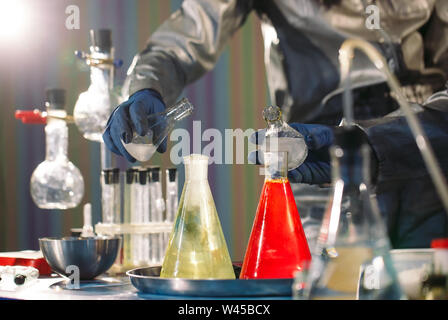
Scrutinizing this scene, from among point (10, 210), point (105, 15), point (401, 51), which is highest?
point (105, 15)

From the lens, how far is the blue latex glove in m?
0.89

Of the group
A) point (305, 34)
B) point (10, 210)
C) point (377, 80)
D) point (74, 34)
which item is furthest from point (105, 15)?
point (377, 80)

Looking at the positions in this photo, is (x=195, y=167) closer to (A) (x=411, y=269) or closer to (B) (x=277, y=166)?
(B) (x=277, y=166)

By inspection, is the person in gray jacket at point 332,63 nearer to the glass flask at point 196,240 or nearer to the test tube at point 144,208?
the test tube at point 144,208

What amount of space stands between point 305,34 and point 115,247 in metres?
1.01

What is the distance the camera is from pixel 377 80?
164cm

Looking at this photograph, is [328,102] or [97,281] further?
[328,102]

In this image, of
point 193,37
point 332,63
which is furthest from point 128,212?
point 332,63

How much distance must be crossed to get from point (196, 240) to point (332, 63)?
1.09 metres

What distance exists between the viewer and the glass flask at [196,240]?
0.78 meters

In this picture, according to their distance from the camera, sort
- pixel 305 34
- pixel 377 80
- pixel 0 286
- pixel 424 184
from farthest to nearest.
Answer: pixel 305 34, pixel 377 80, pixel 424 184, pixel 0 286

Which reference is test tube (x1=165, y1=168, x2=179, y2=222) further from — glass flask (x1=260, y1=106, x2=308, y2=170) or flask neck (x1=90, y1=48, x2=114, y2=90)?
glass flask (x1=260, y1=106, x2=308, y2=170)
